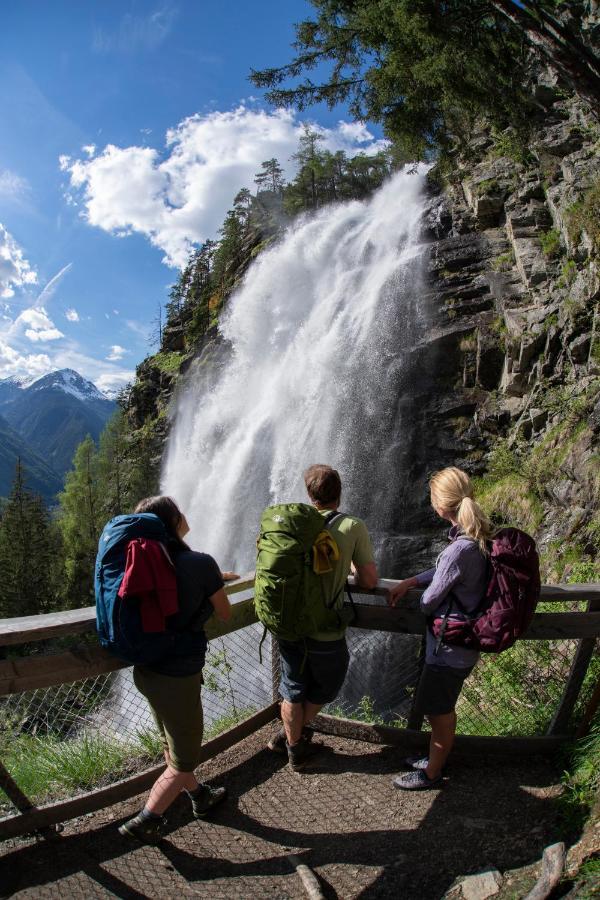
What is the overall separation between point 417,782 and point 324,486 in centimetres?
196

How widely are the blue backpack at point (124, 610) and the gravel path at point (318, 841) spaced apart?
1110 millimetres

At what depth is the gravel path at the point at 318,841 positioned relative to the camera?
115 inches

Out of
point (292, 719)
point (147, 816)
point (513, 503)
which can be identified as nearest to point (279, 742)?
point (292, 719)

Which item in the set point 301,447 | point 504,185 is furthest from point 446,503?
point 504,185

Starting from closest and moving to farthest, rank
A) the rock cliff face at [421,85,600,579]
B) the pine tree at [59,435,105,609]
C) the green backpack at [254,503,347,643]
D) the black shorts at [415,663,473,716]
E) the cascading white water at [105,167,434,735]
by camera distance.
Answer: the green backpack at [254,503,347,643] → the black shorts at [415,663,473,716] → the rock cliff face at [421,85,600,579] → the cascading white water at [105,167,434,735] → the pine tree at [59,435,105,609]

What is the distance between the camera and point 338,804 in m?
3.57

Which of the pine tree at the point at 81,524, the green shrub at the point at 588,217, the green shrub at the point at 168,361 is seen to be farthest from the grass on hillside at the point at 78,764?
the green shrub at the point at 168,361

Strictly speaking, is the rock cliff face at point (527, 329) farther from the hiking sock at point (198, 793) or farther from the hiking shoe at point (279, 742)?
the hiking sock at point (198, 793)

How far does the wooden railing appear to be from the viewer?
3052 millimetres

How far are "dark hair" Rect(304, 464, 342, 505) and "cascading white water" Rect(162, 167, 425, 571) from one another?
40.5 ft

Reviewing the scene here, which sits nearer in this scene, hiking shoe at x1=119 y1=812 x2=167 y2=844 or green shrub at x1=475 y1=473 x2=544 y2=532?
hiking shoe at x1=119 y1=812 x2=167 y2=844

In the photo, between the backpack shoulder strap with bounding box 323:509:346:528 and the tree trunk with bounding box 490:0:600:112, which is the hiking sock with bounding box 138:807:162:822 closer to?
the backpack shoulder strap with bounding box 323:509:346:528

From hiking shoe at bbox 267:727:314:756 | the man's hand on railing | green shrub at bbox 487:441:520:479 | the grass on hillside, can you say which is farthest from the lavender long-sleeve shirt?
green shrub at bbox 487:441:520:479

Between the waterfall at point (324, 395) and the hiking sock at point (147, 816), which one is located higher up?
the waterfall at point (324, 395)
